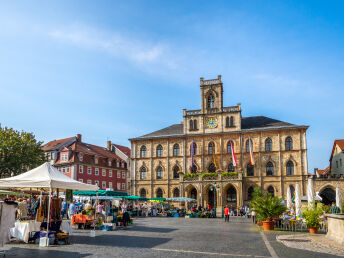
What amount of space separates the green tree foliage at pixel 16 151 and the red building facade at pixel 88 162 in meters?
13.7

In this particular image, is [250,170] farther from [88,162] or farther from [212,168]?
[88,162]

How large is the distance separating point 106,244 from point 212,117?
36941 mm

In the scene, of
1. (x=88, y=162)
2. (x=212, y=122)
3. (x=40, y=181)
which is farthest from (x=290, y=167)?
(x=40, y=181)

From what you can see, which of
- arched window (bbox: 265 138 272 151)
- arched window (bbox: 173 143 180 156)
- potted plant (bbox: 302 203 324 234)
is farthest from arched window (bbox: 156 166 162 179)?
potted plant (bbox: 302 203 324 234)

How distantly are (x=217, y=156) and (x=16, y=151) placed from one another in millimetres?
25786

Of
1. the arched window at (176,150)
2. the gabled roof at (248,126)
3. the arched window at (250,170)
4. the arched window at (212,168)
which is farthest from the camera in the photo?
the arched window at (176,150)

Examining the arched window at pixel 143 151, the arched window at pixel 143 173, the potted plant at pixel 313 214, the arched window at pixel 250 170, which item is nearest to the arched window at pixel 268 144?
the arched window at pixel 250 170

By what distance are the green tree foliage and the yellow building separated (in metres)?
16.0

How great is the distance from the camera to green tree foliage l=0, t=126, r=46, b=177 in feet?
125

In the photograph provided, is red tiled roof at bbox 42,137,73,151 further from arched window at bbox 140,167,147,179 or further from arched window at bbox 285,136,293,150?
arched window at bbox 285,136,293,150

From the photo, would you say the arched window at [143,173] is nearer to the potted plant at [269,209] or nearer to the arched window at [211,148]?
the arched window at [211,148]

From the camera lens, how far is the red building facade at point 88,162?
55.4 meters

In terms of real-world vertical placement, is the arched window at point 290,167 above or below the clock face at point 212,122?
below

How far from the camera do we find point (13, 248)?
38.0 ft
